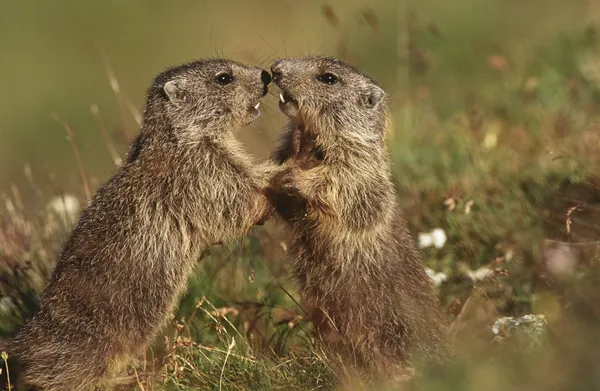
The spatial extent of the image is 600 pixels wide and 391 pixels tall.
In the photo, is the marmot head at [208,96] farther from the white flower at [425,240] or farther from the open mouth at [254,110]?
the white flower at [425,240]

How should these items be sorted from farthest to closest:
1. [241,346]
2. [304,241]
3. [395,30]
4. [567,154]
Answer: [395,30] → [567,154] → [304,241] → [241,346]

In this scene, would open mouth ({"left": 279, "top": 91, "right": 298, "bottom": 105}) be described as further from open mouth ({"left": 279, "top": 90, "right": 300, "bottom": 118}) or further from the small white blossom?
the small white blossom

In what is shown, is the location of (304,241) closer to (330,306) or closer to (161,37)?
(330,306)

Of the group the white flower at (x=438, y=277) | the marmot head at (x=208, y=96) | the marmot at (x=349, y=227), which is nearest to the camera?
the marmot at (x=349, y=227)

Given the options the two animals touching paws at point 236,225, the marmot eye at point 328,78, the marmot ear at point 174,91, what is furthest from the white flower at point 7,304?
the marmot eye at point 328,78

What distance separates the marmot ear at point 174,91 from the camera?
23.7 ft

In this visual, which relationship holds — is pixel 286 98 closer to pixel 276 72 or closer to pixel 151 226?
pixel 276 72

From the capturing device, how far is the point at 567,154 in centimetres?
762

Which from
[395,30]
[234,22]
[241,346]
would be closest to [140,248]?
[241,346]

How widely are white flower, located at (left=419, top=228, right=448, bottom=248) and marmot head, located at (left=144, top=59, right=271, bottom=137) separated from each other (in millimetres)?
1552

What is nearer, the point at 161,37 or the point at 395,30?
the point at 395,30

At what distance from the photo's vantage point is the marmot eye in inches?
284

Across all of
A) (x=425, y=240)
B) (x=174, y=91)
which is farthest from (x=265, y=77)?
(x=425, y=240)

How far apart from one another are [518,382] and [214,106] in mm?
3357
